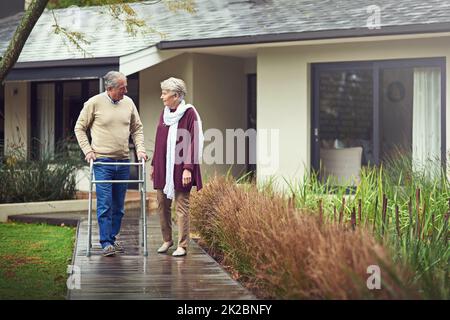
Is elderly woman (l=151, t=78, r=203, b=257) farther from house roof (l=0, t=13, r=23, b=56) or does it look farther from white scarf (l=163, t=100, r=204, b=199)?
house roof (l=0, t=13, r=23, b=56)

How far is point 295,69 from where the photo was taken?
15.5 m

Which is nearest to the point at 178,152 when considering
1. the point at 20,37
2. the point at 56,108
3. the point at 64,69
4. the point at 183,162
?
the point at 183,162

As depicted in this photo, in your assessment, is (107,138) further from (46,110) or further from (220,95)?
(46,110)

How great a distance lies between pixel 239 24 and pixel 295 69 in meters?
1.39

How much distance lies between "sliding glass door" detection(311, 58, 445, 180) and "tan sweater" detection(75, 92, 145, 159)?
5.75 metres

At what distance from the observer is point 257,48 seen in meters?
15.9

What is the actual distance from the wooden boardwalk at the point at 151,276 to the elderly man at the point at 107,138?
1.45 ft

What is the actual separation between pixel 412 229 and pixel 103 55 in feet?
27.7

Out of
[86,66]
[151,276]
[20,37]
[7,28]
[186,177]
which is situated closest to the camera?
[151,276]

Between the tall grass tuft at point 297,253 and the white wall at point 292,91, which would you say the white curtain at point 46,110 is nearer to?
the white wall at point 292,91

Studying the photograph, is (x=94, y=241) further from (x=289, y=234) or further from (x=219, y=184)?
(x=289, y=234)

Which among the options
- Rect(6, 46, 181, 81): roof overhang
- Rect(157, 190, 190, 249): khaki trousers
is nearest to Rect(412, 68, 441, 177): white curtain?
Rect(6, 46, 181, 81): roof overhang
